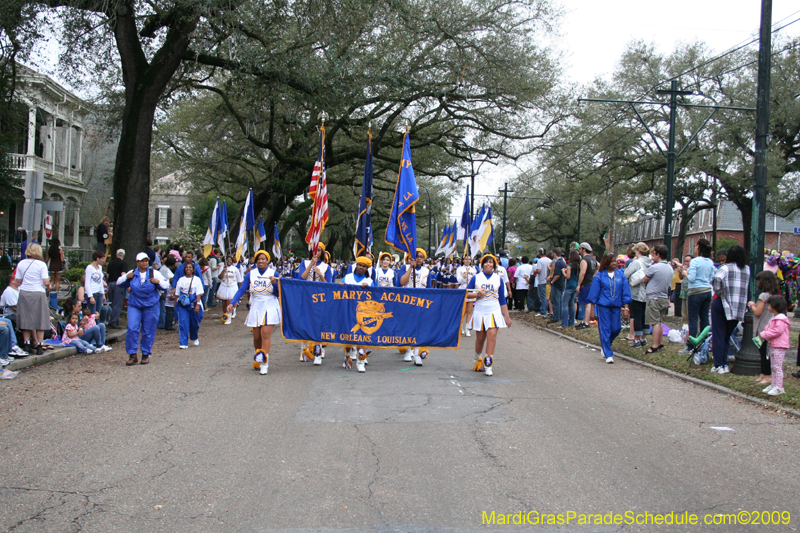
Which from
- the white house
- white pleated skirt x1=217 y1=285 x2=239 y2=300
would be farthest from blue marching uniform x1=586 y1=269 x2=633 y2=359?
the white house

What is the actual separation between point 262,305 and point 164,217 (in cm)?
6594

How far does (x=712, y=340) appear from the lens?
10.0m

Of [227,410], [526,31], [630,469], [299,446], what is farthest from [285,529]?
[526,31]

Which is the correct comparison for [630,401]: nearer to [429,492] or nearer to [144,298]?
[429,492]

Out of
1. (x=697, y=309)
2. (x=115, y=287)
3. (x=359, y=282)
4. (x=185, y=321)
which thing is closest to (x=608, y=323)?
(x=697, y=309)

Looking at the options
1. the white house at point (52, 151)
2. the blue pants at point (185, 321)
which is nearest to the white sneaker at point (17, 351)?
the blue pants at point (185, 321)

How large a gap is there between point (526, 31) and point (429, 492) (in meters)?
20.2

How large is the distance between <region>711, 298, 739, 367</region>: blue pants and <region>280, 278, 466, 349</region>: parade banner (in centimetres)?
378

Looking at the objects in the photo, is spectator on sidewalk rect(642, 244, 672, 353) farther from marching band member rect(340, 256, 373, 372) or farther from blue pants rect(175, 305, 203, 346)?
blue pants rect(175, 305, 203, 346)

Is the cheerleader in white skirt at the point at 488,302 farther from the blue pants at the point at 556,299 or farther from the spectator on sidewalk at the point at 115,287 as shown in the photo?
the spectator on sidewalk at the point at 115,287

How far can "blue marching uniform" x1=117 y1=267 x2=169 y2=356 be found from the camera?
10555 millimetres

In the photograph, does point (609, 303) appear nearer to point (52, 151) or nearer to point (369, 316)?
point (369, 316)

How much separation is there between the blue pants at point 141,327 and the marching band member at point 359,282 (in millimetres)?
3204

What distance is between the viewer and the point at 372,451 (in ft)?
18.4
